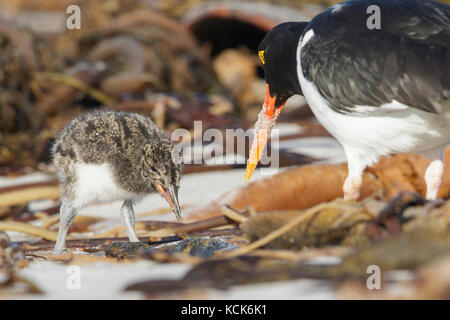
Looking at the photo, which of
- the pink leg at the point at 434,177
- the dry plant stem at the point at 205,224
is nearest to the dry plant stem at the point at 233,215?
the dry plant stem at the point at 205,224

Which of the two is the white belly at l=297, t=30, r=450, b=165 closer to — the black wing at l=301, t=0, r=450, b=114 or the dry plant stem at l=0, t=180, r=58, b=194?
the black wing at l=301, t=0, r=450, b=114

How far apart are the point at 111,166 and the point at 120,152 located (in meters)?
0.10

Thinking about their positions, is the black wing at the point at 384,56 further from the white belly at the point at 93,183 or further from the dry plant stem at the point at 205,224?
the white belly at the point at 93,183

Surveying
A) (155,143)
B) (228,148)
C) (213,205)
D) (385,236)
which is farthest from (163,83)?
(385,236)

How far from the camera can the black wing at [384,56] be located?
2.91 m

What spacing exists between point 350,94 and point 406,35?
38cm

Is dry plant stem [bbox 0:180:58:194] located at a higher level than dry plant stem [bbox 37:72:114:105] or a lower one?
lower

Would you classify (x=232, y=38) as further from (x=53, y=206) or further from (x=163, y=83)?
(x=53, y=206)

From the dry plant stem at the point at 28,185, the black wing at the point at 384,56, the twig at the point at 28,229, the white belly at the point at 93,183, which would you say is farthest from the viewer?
the dry plant stem at the point at 28,185

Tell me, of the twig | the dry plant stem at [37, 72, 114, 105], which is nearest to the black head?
the twig

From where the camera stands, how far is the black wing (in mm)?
2912

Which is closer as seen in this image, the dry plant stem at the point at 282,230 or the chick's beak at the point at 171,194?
the dry plant stem at the point at 282,230

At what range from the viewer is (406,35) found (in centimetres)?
303

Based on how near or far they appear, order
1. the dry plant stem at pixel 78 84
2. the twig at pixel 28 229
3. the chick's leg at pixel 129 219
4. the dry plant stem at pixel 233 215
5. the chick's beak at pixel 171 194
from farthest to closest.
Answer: the dry plant stem at pixel 78 84, the twig at pixel 28 229, the chick's leg at pixel 129 219, the chick's beak at pixel 171 194, the dry plant stem at pixel 233 215
